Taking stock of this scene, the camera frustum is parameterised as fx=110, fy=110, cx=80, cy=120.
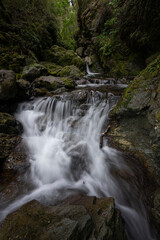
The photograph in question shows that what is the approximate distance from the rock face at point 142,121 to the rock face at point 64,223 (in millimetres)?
1175

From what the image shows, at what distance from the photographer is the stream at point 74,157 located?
2379mm

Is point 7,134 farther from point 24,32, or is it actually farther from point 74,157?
point 24,32

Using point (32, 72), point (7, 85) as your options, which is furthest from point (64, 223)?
point (32, 72)

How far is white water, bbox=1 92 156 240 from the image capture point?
7.82ft

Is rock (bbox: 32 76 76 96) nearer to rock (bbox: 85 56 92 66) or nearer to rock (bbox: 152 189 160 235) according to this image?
rock (bbox: 152 189 160 235)

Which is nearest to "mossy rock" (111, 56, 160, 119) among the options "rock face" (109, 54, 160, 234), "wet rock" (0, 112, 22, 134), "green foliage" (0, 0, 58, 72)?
"rock face" (109, 54, 160, 234)

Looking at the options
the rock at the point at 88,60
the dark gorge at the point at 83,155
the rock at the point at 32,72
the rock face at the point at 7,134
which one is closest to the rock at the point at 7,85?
the dark gorge at the point at 83,155

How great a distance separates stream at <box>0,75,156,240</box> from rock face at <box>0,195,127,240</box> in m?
0.73

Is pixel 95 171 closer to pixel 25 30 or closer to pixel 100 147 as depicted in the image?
pixel 100 147

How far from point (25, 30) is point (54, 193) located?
12029mm

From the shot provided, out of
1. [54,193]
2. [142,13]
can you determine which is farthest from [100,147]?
[142,13]

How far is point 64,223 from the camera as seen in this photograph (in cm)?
135

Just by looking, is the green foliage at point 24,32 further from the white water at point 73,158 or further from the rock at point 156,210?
the rock at point 156,210

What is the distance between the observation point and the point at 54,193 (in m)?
2.47
